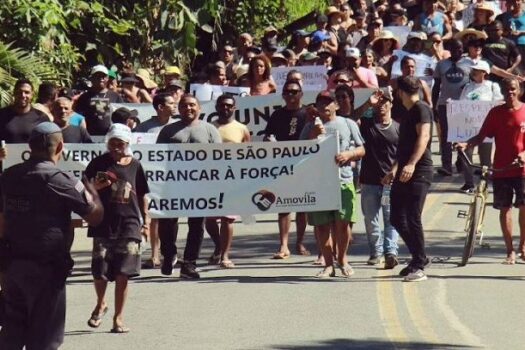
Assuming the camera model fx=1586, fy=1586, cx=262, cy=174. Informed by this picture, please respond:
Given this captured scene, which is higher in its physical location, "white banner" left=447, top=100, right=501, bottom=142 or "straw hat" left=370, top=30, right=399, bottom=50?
"straw hat" left=370, top=30, right=399, bottom=50

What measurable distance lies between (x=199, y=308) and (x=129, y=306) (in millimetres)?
651

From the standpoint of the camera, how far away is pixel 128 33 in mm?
26266

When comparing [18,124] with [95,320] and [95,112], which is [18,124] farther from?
[95,320]

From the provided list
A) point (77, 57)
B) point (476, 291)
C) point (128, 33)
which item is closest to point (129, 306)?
point (476, 291)

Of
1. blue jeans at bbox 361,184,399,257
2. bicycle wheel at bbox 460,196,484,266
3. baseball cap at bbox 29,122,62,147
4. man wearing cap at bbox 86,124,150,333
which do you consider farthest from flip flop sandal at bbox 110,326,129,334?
bicycle wheel at bbox 460,196,484,266

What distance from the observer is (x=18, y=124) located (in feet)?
52.5

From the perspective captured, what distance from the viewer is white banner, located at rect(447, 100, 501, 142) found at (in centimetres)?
2111

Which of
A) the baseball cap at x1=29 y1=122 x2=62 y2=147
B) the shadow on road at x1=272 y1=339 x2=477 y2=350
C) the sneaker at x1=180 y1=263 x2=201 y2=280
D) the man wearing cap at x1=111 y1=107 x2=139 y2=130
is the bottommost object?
the shadow on road at x1=272 y1=339 x2=477 y2=350

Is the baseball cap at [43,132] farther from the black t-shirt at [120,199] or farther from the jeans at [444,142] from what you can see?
the jeans at [444,142]

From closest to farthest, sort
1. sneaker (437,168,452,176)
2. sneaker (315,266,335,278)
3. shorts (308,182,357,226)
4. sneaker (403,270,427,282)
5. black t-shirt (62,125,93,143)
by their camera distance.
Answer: sneaker (403,270,427,282) → sneaker (315,266,335,278) → shorts (308,182,357,226) → black t-shirt (62,125,93,143) → sneaker (437,168,452,176)

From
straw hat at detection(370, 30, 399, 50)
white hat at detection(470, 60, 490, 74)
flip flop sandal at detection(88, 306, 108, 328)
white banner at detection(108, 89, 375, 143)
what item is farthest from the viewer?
straw hat at detection(370, 30, 399, 50)

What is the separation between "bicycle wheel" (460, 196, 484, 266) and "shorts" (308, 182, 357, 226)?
121 cm

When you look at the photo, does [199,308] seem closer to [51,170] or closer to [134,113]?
[51,170]

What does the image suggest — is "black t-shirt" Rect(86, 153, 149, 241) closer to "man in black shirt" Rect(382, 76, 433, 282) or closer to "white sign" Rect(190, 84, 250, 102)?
"man in black shirt" Rect(382, 76, 433, 282)
